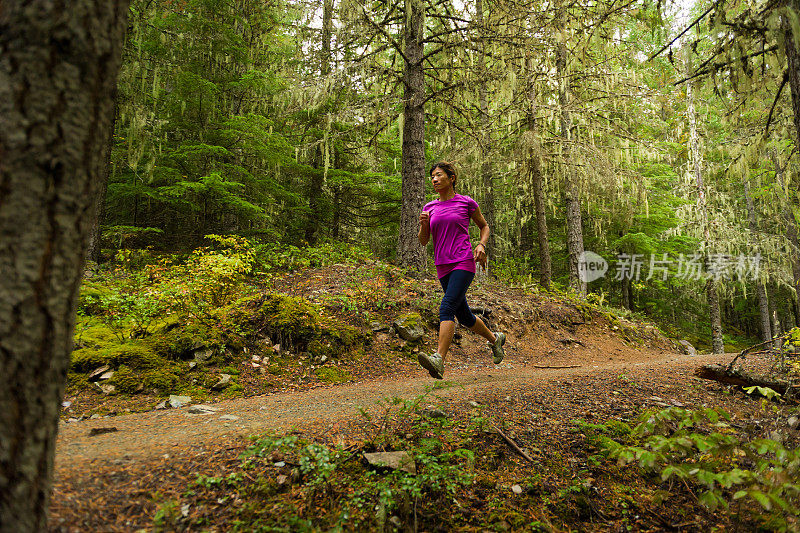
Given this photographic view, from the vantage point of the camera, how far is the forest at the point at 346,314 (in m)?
1.33

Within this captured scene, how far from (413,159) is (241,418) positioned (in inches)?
254

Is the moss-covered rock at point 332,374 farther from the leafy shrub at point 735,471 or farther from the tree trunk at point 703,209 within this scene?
the tree trunk at point 703,209

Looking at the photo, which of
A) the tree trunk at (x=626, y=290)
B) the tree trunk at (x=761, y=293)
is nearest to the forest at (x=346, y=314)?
the tree trunk at (x=626, y=290)

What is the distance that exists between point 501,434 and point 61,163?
3.05m

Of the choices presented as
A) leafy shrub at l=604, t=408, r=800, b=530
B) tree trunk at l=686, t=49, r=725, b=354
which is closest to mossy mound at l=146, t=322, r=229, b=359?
leafy shrub at l=604, t=408, r=800, b=530

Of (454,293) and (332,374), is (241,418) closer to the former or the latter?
(332,374)

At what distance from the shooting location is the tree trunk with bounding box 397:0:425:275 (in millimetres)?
8336

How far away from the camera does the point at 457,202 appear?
4.48 meters

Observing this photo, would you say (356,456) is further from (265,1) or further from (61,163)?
(265,1)

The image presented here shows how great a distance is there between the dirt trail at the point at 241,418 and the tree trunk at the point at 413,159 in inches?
140

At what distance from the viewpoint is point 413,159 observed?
8406mm

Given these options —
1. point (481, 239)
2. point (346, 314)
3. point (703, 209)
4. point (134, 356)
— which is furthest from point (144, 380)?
point (703, 209)

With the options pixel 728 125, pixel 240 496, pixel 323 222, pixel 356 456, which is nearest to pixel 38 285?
pixel 240 496

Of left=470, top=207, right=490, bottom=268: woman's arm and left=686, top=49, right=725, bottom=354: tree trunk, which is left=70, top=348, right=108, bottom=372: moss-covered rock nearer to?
left=470, top=207, right=490, bottom=268: woman's arm
